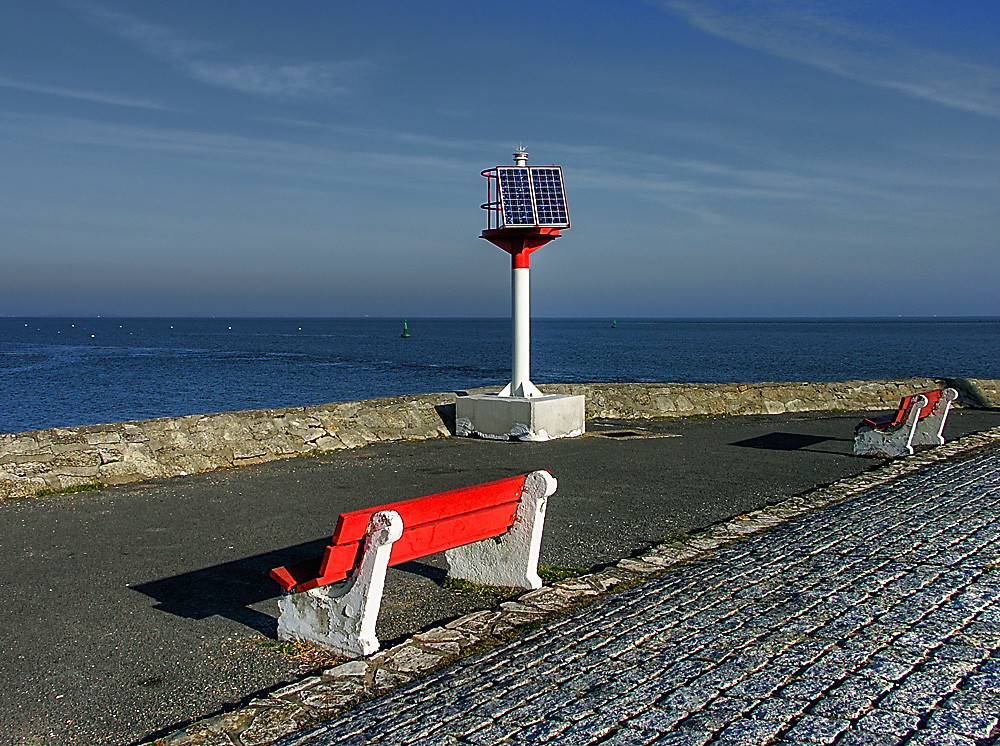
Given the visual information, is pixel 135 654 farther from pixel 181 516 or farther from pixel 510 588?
pixel 181 516

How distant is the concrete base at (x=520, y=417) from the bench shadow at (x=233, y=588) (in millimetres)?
5757

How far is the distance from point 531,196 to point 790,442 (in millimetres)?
4830

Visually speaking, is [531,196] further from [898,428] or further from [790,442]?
[898,428]

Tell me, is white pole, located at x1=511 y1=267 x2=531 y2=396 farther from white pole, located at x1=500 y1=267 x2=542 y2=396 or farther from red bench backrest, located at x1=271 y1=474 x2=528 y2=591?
red bench backrest, located at x1=271 y1=474 x2=528 y2=591

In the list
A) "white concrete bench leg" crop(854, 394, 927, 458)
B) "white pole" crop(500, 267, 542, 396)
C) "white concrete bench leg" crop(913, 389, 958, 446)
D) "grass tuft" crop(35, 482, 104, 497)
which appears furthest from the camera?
A: "white pole" crop(500, 267, 542, 396)

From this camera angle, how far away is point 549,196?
11891mm

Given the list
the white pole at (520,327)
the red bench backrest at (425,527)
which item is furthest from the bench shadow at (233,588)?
the white pole at (520,327)

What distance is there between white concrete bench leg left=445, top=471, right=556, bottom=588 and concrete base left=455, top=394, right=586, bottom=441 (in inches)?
247

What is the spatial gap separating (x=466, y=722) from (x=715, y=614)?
5.64ft

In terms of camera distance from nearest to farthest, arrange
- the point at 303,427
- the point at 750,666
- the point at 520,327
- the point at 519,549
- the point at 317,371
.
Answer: the point at 750,666 → the point at 519,549 → the point at 303,427 → the point at 520,327 → the point at 317,371

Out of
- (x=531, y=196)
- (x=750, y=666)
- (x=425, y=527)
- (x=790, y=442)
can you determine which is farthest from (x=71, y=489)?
(x=790, y=442)

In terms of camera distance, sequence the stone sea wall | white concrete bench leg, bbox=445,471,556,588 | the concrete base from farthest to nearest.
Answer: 1. the concrete base
2. the stone sea wall
3. white concrete bench leg, bbox=445,471,556,588

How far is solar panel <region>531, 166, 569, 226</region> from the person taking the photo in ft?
38.3

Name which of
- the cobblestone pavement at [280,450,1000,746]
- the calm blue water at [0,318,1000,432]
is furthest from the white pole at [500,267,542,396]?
the calm blue water at [0,318,1000,432]
